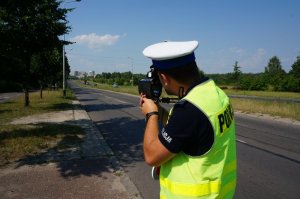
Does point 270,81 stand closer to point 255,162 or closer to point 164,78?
point 255,162

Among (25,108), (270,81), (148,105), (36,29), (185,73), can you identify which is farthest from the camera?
(270,81)

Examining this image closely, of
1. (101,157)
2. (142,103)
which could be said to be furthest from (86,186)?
(142,103)

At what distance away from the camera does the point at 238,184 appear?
20.8 feet

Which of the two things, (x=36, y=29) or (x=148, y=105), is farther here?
(x=36, y=29)

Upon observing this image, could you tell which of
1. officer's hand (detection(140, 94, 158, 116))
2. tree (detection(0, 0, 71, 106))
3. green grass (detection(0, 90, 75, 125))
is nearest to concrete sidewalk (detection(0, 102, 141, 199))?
officer's hand (detection(140, 94, 158, 116))

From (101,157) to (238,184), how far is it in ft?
10.8

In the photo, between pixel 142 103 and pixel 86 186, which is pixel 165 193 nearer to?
pixel 142 103

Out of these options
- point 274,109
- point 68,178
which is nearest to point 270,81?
point 274,109

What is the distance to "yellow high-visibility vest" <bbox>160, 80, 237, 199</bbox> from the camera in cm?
188

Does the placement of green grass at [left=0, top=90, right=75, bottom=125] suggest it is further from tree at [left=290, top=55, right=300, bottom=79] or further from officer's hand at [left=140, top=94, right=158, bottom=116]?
tree at [left=290, top=55, right=300, bottom=79]

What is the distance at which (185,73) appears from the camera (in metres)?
1.99

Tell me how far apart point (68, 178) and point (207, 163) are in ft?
16.6

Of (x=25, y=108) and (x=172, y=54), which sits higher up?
(x=172, y=54)

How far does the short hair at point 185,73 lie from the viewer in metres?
1.98
